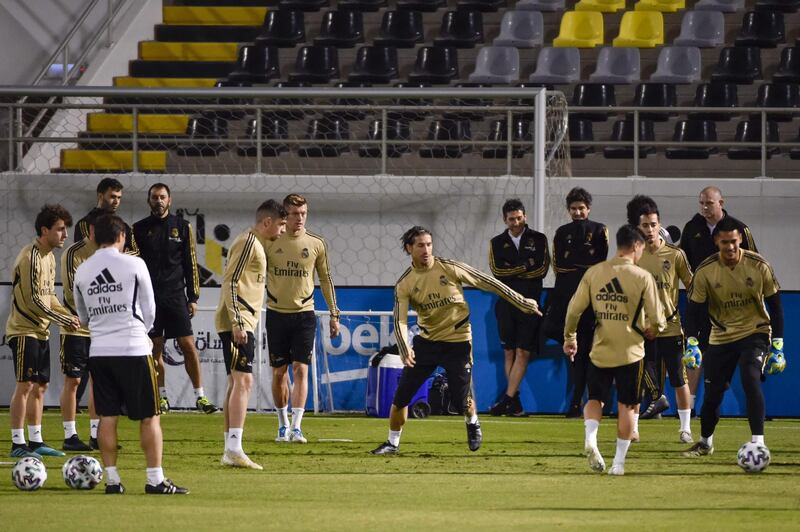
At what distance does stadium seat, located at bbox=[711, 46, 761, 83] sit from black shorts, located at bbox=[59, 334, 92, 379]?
38.6 feet

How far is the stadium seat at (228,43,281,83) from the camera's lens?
798 inches

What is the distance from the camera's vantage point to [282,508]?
25.8 feet

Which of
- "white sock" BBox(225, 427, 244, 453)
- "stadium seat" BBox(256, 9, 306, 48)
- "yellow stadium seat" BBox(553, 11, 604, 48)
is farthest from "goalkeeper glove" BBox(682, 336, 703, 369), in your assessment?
"stadium seat" BBox(256, 9, 306, 48)

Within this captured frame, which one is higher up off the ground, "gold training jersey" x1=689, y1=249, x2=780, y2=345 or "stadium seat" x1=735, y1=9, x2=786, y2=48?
"stadium seat" x1=735, y1=9, x2=786, y2=48

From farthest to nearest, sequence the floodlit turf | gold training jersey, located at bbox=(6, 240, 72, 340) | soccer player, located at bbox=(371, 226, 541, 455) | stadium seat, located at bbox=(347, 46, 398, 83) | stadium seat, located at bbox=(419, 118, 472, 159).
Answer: stadium seat, located at bbox=(347, 46, 398, 83)
stadium seat, located at bbox=(419, 118, 472, 159)
soccer player, located at bbox=(371, 226, 541, 455)
gold training jersey, located at bbox=(6, 240, 72, 340)
the floodlit turf

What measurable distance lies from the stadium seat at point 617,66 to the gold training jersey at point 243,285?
1065 centimetres

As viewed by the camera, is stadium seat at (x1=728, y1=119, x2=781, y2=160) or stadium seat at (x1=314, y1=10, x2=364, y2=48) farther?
stadium seat at (x1=314, y1=10, x2=364, y2=48)

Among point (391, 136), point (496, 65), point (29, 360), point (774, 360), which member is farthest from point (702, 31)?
point (29, 360)

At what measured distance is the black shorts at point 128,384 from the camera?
27.5ft

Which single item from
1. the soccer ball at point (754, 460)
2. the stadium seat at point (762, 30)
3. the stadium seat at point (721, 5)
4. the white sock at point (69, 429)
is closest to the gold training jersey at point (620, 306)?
the soccer ball at point (754, 460)

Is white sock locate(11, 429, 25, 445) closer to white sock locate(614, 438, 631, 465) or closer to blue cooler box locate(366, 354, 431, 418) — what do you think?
white sock locate(614, 438, 631, 465)

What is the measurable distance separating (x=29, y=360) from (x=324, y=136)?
863 cm

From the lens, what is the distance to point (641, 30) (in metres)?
20.9

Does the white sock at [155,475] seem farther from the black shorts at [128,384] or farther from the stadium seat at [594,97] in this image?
the stadium seat at [594,97]
